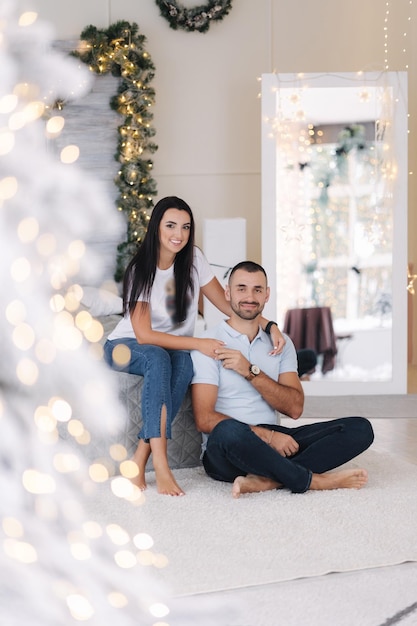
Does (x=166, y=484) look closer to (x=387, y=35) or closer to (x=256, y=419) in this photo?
(x=256, y=419)

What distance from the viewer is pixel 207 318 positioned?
16.2ft

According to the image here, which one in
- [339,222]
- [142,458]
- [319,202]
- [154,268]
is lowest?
[142,458]

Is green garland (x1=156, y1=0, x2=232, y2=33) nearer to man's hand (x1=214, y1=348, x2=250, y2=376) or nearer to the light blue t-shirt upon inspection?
the light blue t-shirt

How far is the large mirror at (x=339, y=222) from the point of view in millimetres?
4809

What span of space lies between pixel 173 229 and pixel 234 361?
1.67 feet

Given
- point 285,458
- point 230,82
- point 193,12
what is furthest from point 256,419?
point 193,12

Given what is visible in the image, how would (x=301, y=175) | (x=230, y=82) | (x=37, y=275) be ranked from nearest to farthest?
(x=37, y=275) < (x=301, y=175) < (x=230, y=82)

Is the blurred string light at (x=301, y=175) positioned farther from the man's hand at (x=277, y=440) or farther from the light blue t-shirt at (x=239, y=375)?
the man's hand at (x=277, y=440)

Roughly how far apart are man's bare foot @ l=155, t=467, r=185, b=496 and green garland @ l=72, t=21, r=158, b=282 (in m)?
2.77

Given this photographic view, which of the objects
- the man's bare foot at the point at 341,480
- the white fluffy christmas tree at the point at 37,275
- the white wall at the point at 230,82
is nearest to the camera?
the white fluffy christmas tree at the point at 37,275

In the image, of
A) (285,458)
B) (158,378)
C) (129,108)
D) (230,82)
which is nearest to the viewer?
(285,458)

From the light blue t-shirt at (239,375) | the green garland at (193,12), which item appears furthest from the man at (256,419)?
the green garland at (193,12)

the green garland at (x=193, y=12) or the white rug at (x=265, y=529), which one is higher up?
the green garland at (x=193, y=12)

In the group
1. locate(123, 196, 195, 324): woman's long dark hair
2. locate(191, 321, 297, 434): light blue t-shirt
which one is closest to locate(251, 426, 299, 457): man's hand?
locate(191, 321, 297, 434): light blue t-shirt
